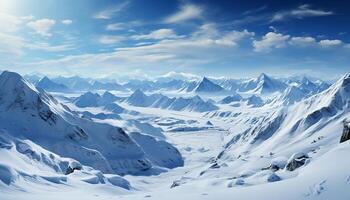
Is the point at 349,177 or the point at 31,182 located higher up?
the point at 349,177

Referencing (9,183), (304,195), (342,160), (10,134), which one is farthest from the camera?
(10,134)

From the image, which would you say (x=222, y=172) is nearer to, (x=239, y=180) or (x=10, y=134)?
(x=239, y=180)

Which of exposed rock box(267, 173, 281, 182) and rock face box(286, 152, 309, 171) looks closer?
exposed rock box(267, 173, 281, 182)

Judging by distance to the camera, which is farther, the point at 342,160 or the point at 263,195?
the point at 342,160

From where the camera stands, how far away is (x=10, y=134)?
189m

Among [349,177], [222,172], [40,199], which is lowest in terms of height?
[222,172]

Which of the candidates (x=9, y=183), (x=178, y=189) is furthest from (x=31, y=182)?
(x=178, y=189)

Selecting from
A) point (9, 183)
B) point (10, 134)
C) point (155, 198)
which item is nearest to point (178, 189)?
point (155, 198)

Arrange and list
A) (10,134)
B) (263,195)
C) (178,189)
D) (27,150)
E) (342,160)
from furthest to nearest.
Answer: (10,134)
(27,150)
(178,189)
(342,160)
(263,195)

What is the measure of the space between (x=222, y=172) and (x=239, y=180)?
8974 cm

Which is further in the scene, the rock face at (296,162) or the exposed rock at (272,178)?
the rock face at (296,162)

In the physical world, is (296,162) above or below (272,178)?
above

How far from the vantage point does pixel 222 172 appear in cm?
13788

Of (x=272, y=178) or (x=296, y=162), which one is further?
(x=296, y=162)
